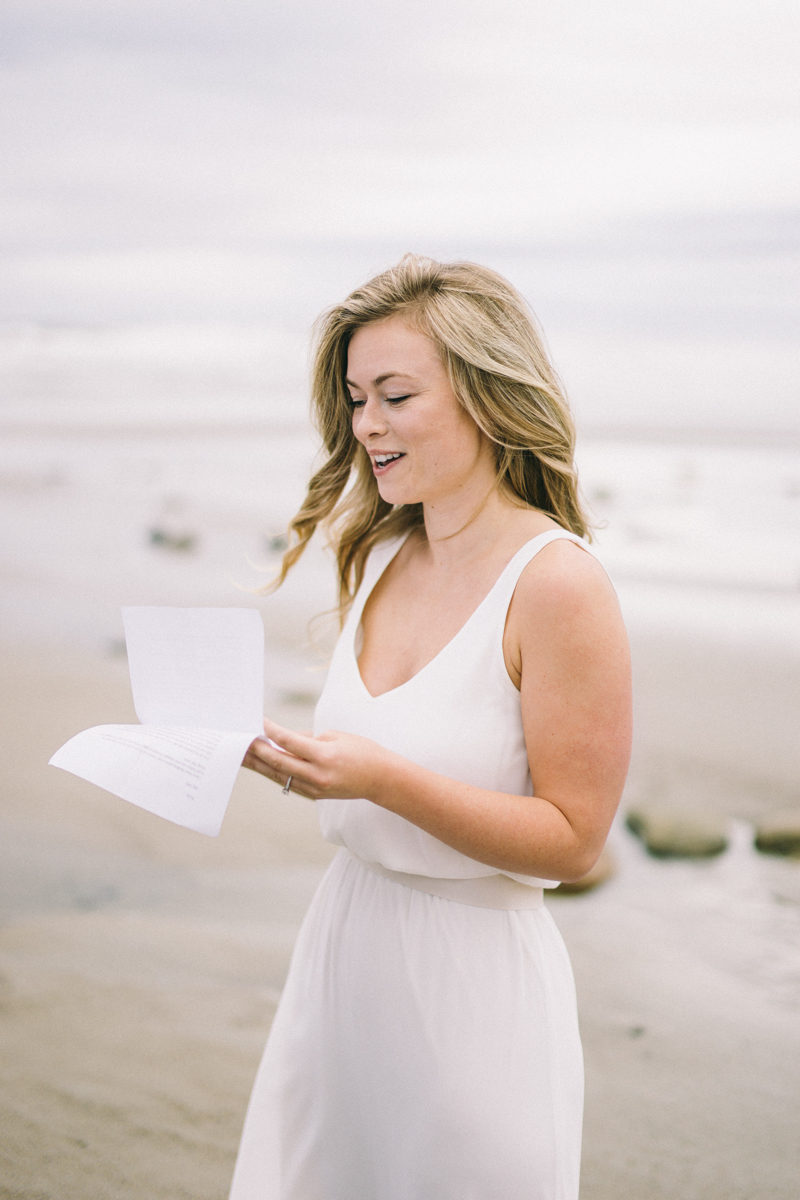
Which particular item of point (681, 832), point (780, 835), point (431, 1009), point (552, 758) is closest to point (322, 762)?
point (552, 758)

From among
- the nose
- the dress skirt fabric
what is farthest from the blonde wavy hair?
the dress skirt fabric

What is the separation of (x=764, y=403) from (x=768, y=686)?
2.24m

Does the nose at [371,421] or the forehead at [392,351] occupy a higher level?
the forehead at [392,351]

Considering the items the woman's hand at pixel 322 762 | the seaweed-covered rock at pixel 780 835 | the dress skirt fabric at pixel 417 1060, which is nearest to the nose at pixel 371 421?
the woman's hand at pixel 322 762

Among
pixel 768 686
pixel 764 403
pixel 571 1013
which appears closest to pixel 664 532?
pixel 764 403

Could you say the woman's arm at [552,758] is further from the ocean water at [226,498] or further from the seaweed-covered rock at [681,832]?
the ocean water at [226,498]

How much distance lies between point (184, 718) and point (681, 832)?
278 cm

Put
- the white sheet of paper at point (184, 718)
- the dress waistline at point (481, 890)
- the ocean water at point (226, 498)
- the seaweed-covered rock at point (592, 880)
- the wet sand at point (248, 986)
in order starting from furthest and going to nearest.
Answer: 1. the ocean water at point (226, 498)
2. the seaweed-covered rock at point (592, 880)
3. the wet sand at point (248, 986)
4. the dress waistline at point (481, 890)
5. the white sheet of paper at point (184, 718)

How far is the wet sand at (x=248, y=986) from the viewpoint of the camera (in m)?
2.15

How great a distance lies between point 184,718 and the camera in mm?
1083

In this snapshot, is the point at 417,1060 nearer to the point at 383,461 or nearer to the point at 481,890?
the point at 481,890

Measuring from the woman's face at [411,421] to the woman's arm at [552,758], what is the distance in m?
0.24

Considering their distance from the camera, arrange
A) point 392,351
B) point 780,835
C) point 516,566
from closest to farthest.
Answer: point 516,566 → point 392,351 → point 780,835

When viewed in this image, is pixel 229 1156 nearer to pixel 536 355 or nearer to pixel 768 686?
pixel 536 355
